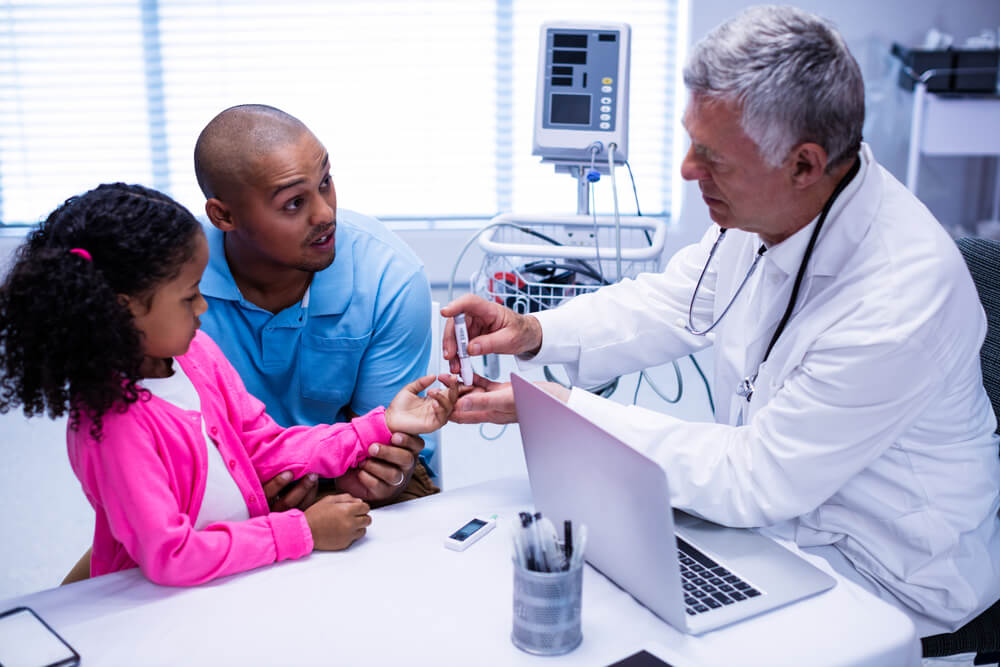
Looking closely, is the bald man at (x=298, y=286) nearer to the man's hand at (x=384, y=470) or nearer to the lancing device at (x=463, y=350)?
the man's hand at (x=384, y=470)

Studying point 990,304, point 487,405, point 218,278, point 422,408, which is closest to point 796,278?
point 990,304

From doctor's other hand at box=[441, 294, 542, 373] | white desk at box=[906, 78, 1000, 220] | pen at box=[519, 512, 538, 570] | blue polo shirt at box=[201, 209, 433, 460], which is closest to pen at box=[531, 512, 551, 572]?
pen at box=[519, 512, 538, 570]

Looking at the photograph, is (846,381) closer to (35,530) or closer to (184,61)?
(35,530)

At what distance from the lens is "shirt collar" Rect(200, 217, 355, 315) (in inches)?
60.4

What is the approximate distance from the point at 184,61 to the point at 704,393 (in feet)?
8.20

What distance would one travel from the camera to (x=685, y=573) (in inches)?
37.9

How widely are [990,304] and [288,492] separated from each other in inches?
42.4

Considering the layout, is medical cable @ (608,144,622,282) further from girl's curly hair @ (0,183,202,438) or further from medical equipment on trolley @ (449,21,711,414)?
girl's curly hair @ (0,183,202,438)

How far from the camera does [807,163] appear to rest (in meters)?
1.07

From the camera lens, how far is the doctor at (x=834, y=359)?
3.35ft

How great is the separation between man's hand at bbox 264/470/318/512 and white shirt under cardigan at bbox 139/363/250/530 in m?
0.11

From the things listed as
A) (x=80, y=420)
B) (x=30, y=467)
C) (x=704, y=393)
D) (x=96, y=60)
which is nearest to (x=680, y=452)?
(x=80, y=420)

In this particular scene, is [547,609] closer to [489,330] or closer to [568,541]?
[568,541]

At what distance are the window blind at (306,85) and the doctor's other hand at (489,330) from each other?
2.12 m
